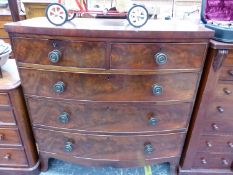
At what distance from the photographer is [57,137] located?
44.3 inches

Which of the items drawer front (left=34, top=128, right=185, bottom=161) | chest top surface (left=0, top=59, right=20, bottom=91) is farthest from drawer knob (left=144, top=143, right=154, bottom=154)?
chest top surface (left=0, top=59, right=20, bottom=91)

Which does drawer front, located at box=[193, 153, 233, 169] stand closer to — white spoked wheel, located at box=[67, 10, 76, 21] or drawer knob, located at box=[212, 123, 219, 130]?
drawer knob, located at box=[212, 123, 219, 130]

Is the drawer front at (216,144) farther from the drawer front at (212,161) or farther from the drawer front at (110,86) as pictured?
the drawer front at (110,86)

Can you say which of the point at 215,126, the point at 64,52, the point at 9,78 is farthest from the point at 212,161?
the point at 9,78

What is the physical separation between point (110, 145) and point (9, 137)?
0.62 metres

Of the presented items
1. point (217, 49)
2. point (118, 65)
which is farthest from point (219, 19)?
point (118, 65)

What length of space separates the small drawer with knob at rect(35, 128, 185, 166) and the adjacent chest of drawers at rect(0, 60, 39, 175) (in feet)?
0.28

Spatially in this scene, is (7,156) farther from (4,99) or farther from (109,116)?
(109,116)

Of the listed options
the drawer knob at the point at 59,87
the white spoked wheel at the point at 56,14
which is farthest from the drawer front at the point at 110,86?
the white spoked wheel at the point at 56,14

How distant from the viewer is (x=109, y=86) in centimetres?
94

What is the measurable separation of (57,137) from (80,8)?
0.75 metres

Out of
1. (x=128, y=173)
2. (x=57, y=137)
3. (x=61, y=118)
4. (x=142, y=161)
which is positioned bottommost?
(x=128, y=173)

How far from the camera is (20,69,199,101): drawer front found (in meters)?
0.92

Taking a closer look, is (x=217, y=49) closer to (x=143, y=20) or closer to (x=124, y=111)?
(x=143, y=20)
